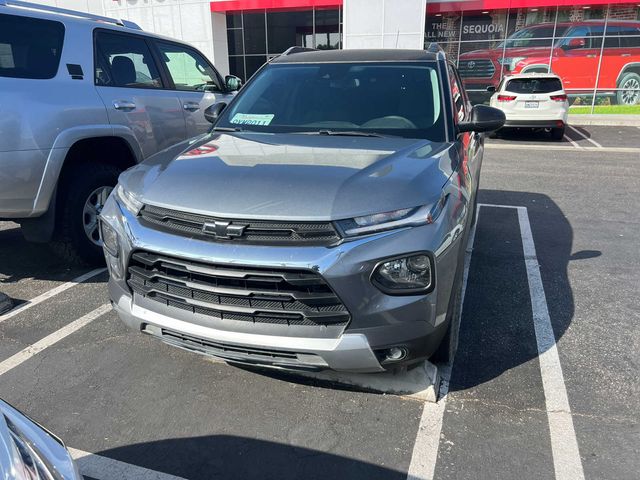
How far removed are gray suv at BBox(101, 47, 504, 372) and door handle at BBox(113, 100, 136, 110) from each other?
6.26ft

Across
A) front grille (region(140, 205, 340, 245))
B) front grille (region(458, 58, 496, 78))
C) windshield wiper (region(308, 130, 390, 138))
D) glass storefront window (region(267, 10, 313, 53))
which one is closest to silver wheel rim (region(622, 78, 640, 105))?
front grille (region(458, 58, 496, 78))

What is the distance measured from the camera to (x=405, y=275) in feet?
7.68

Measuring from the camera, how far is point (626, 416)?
270cm

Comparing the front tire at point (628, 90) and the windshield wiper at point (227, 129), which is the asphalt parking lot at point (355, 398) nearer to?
the windshield wiper at point (227, 129)

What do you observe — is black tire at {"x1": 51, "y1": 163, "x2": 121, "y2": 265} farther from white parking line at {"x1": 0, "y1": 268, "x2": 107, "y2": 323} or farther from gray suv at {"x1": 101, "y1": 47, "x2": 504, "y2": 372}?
gray suv at {"x1": 101, "y1": 47, "x2": 504, "y2": 372}

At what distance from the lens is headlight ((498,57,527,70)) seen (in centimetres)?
1894

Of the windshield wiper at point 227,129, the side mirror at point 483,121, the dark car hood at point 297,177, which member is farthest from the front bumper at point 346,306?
the windshield wiper at point 227,129

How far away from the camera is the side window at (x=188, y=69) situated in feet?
18.4

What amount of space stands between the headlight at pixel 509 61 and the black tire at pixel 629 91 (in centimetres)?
359

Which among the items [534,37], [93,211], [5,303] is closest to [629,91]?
[534,37]

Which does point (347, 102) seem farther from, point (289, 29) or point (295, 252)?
point (289, 29)

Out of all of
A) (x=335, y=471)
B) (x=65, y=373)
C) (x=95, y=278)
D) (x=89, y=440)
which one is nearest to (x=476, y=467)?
(x=335, y=471)

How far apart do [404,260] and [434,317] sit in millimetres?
338

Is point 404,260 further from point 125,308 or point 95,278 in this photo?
point 95,278
